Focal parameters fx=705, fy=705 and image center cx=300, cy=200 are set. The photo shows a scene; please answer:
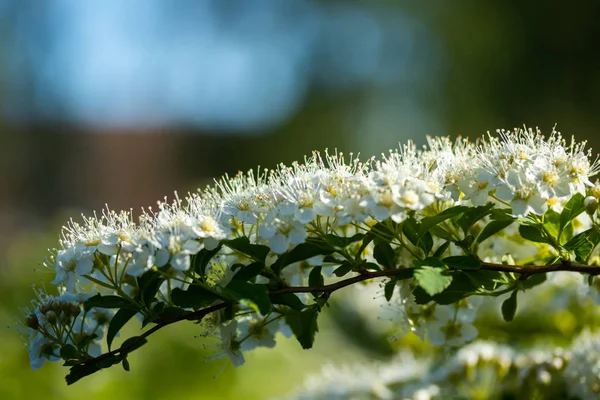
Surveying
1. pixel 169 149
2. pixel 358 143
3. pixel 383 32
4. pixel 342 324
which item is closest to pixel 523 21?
pixel 383 32

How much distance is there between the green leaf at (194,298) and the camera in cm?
100

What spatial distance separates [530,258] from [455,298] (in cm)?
30

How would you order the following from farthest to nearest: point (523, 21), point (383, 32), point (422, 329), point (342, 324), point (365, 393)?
point (383, 32) → point (523, 21) → point (342, 324) → point (365, 393) → point (422, 329)

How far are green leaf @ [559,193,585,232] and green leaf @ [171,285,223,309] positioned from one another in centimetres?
51

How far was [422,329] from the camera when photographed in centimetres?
126

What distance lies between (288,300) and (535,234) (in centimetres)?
38

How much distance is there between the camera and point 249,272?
1025 mm

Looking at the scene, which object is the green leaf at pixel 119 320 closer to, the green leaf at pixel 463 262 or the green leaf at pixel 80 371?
the green leaf at pixel 80 371

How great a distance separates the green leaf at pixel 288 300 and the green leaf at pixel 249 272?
4cm

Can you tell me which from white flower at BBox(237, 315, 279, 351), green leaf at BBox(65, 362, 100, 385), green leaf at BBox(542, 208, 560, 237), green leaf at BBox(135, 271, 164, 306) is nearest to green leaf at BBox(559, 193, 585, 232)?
green leaf at BBox(542, 208, 560, 237)

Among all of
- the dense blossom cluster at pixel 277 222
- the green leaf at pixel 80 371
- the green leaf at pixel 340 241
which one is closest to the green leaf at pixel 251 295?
the dense blossom cluster at pixel 277 222

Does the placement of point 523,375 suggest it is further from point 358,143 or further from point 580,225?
point 358,143

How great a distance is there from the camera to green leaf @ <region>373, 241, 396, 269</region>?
108 cm

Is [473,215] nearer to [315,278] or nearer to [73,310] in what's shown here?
[315,278]
